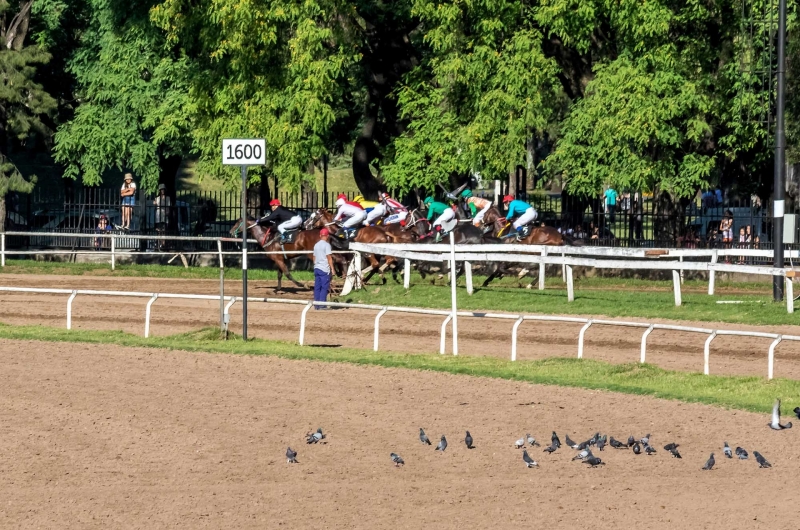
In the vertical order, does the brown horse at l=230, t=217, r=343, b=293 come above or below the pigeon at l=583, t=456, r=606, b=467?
above

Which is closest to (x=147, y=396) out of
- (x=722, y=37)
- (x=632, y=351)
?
(x=632, y=351)

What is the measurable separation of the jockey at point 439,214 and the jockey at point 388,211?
2.26 ft

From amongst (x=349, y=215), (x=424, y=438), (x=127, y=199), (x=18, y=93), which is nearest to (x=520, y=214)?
(x=349, y=215)

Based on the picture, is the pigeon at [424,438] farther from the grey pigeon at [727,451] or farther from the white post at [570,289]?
the white post at [570,289]

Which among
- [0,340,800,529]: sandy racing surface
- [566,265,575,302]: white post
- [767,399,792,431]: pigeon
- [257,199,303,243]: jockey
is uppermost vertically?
[257,199,303,243]: jockey

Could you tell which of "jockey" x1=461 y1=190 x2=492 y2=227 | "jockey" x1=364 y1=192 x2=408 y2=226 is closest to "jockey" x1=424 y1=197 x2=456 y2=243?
"jockey" x1=461 y1=190 x2=492 y2=227

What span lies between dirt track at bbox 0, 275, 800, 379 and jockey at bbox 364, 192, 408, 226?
3535 millimetres

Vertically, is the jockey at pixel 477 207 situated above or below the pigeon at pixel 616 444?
above

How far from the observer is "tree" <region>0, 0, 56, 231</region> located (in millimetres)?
38312

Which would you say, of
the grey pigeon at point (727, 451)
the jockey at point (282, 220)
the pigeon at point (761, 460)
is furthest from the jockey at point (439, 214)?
the pigeon at point (761, 460)

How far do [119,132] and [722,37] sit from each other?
1555 cm

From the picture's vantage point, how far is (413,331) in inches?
938

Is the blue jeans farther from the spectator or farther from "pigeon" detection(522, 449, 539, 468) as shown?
"pigeon" detection(522, 449, 539, 468)

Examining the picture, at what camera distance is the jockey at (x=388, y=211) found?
33094mm
